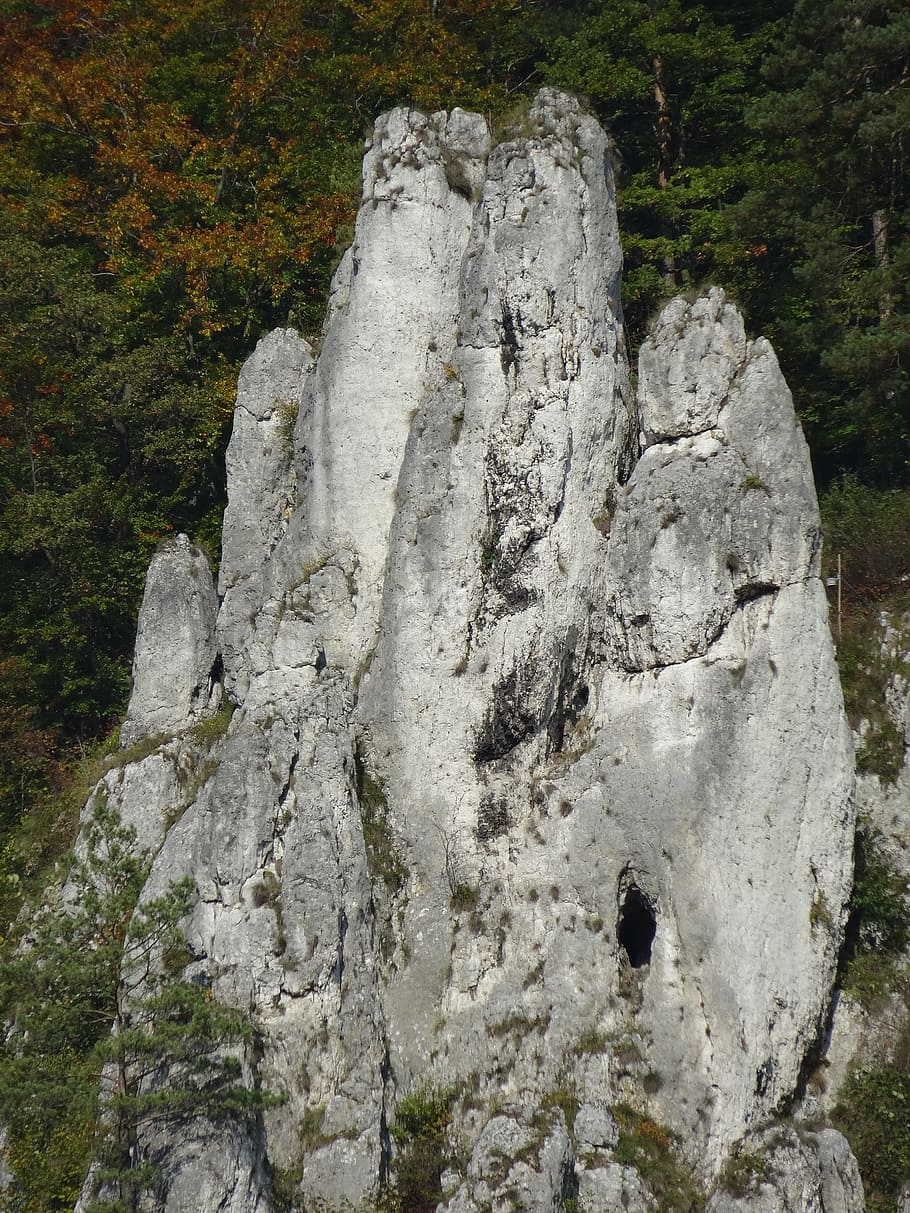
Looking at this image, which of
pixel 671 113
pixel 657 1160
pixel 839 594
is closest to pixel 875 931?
pixel 657 1160

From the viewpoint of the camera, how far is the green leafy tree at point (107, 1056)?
10461mm

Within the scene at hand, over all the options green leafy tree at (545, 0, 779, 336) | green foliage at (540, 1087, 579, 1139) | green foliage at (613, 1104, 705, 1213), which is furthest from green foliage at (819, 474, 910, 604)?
green foliage at (540, 1087, 579, 1139)

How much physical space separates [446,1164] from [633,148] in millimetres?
20164

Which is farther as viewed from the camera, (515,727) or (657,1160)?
(515,727)

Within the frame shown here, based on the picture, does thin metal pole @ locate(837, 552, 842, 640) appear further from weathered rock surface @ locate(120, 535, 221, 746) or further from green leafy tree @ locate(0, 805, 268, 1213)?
green leafy tree @ locate(0, 805, 268, 1213)

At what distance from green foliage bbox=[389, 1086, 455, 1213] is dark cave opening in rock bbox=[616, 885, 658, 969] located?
10.0ft

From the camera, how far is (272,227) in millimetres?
21141

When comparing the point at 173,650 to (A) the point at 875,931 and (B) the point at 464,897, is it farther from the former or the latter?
(A) the point at 875,931

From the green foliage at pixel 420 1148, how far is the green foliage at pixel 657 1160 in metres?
2.08

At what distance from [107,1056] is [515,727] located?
20.8ft

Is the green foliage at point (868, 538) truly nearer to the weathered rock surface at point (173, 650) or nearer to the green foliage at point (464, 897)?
the green foliage at point (464, 897)

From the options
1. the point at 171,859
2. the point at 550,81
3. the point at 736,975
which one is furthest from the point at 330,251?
the point at 736,975

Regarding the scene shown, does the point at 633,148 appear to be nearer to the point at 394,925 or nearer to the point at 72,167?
the point at 72,167

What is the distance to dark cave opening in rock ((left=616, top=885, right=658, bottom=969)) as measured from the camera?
13.5 m
